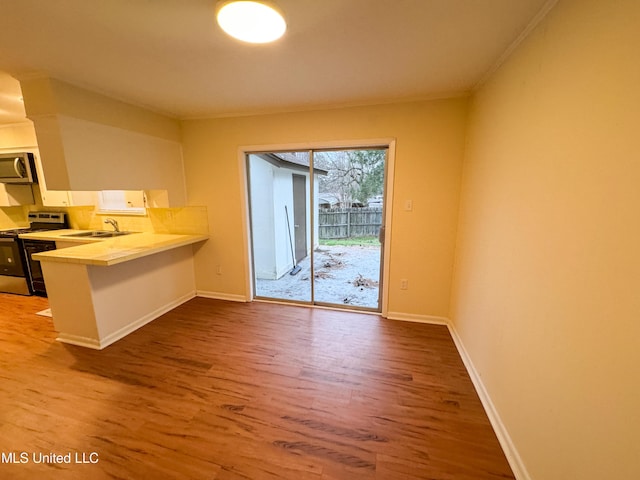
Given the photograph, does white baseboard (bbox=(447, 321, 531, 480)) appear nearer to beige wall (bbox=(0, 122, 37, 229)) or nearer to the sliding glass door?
the sliding glass door

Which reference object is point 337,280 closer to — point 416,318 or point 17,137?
point 416,318

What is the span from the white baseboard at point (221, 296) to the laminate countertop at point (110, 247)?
786 mm

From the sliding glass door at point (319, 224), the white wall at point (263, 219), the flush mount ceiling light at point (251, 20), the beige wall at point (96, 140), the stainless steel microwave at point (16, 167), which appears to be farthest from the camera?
the white wall at point (263, 219)

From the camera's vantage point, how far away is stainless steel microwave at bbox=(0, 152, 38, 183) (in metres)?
3.36

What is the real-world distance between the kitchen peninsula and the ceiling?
1498mm

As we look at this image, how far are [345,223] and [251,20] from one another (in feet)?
10.2

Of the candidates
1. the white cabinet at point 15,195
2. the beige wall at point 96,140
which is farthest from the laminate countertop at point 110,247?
the white cabinet at point 15,195

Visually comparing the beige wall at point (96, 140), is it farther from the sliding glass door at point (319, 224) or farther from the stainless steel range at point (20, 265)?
the stainless steel range at point (20, 265)

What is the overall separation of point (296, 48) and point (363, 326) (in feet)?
8.43

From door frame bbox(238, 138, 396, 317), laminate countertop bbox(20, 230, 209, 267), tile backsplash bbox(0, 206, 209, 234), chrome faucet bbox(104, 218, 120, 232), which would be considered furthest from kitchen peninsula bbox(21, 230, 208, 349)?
door frame bbox(238, 138, 396, 317)

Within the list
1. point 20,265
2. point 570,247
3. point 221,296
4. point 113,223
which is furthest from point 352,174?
point 20,265

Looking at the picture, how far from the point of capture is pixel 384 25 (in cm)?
139

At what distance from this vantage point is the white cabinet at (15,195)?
3588 millimetres

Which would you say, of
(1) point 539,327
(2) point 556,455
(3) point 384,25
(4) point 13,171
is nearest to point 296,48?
(3) point 384,25
